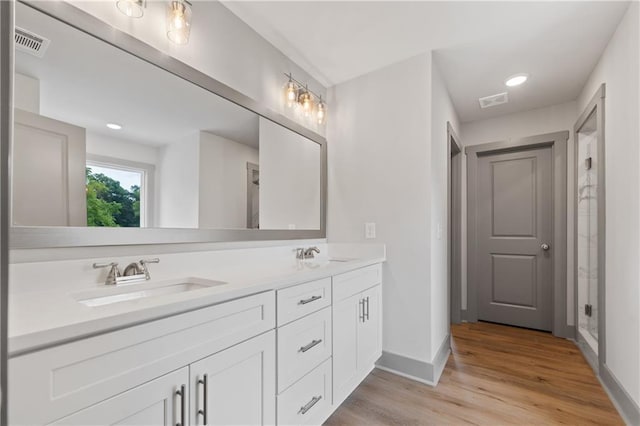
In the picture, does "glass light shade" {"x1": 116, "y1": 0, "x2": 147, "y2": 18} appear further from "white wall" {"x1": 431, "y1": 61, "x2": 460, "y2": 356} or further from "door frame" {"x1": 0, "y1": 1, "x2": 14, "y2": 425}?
"white wall" {"x1": 431, "y1": 61, "x2": 460, "y2": 356}

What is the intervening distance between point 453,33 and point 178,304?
2.27 metres

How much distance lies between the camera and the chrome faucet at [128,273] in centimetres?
115

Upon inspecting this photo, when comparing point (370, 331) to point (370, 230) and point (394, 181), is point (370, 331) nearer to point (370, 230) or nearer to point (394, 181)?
point (370, 230)

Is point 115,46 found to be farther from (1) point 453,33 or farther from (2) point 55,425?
(1) point 453,33

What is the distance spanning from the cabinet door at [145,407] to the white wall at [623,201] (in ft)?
7.40

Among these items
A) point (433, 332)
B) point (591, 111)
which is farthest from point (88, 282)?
point (591, 111)

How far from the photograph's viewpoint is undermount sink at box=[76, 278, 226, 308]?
1077 mm

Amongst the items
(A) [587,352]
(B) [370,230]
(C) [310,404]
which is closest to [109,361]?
(C) [310,404]

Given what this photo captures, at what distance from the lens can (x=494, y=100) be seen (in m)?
2.90

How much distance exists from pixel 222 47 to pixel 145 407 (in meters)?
1.76

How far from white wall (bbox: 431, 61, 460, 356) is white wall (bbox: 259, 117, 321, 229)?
0.95 meters

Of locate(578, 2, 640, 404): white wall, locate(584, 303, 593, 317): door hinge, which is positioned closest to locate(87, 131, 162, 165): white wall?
locate(578, 2, 640, 404): white wall

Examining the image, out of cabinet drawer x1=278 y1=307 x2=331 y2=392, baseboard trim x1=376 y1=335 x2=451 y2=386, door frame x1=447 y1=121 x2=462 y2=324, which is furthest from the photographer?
door frame x1=447 y1=121 x2=462 y2=324

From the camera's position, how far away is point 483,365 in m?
2.31
